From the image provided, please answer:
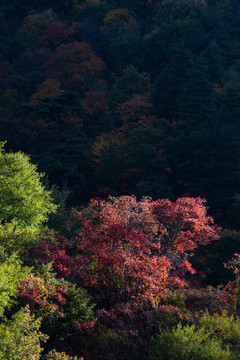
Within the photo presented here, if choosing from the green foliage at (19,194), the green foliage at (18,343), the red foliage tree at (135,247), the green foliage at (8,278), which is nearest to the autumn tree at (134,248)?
the red foliage tree at (135,247)

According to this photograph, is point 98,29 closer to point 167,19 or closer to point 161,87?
point 167,19

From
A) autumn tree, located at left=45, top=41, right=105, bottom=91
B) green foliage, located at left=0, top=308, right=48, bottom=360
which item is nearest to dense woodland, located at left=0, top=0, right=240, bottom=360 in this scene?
green foliage, located at left=0, top=308, right=48, bottom=360

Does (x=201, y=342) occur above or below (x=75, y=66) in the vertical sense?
below

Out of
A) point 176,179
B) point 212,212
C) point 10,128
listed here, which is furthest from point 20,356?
point 10,128

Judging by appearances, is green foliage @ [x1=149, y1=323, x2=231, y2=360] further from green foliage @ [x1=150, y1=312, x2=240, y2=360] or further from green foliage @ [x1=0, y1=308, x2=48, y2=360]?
green foliage @ [x1=0, y1=308, x2=48, y2=360]

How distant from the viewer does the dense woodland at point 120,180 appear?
40.7 feet

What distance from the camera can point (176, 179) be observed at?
33500 millimetres

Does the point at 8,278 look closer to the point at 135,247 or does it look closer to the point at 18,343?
the point at 18,343

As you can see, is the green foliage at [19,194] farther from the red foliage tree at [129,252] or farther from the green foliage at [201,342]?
the green foliage at [201,342]

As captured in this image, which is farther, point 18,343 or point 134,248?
point 134,248

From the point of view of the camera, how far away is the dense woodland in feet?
40.7

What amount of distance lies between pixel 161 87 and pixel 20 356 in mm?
35945

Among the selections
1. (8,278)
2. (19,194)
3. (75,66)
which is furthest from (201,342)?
(75,66)

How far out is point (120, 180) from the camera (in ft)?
112
